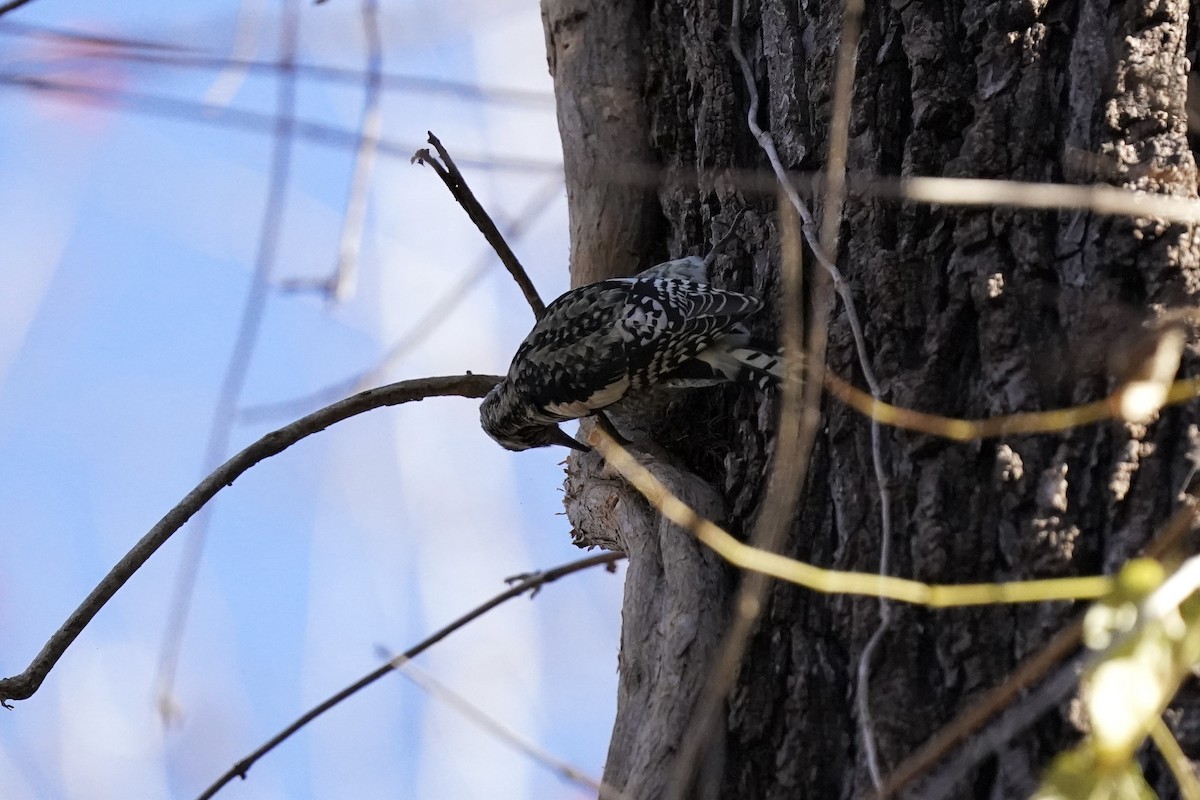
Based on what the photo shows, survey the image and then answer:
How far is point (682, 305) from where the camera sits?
111 inches

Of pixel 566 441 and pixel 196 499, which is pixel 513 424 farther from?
pixel 196 499

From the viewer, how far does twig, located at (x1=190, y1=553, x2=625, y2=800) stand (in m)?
2.70

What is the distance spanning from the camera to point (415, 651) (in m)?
3.01

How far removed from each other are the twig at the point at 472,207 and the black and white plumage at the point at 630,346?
189 mm

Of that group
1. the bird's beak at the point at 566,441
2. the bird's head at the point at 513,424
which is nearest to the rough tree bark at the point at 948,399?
the bird's beak at the point at 566,441

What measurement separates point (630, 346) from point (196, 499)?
1.10m

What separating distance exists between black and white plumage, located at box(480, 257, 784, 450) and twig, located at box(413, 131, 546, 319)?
19 cm

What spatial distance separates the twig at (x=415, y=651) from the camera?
270 cm

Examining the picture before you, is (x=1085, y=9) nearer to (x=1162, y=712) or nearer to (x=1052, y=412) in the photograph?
(x=1052, y=412)

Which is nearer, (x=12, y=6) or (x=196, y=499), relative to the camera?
(x=12, y=6)

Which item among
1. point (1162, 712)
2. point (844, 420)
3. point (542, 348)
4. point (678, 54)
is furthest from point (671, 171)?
point (1162, 712)

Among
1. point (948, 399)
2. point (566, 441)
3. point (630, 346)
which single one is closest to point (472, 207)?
point (630, 346)

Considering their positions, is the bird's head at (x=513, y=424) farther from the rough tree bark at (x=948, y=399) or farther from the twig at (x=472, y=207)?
the rough tree bark at (x=948, y=399)

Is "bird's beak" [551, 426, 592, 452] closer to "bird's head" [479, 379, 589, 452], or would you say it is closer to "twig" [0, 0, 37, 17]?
"bird's head" [479, 379, 589, 452]
